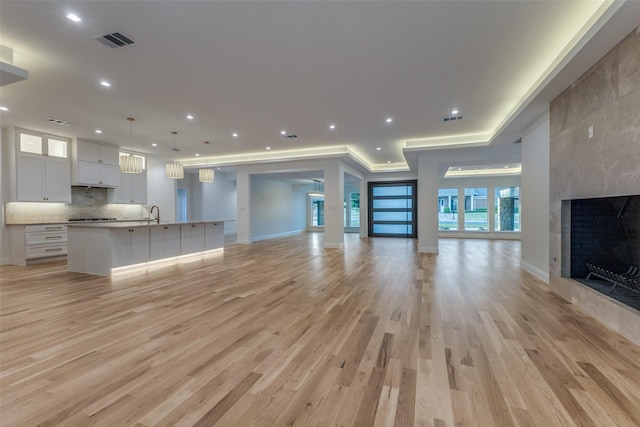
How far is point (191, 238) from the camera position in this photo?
7.14 m

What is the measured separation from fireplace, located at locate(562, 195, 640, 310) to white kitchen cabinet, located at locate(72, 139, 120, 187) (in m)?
10.4

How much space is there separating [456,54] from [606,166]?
2071 mm

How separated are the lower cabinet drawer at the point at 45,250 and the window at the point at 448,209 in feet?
42.6

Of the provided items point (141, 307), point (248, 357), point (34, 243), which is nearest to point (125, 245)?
point (141, 307)

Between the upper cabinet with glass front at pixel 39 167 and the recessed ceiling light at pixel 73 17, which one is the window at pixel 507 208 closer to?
the recessed ceiling light at pixel 73 17

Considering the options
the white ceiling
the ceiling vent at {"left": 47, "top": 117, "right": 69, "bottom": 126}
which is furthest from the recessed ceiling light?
the ceiling vent at {"left": 47, "top": 117, "right": 69, "bottom": 126}

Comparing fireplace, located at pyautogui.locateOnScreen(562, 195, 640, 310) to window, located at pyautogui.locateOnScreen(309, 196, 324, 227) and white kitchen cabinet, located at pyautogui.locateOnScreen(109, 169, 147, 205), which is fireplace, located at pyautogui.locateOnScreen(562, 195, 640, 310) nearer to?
white kitchen cabinet, located at pyautogui.locateOnScreen(109, 169, 147, 205)

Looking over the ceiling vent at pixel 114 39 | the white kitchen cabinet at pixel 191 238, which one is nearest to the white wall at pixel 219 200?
the white kitchen cabinet at pixel 191 238

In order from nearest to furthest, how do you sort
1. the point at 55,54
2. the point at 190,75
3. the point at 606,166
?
the point at 606,166 → the point at 55,54 → the point at 190,75

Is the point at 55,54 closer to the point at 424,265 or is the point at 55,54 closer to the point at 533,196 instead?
the point at 424,265

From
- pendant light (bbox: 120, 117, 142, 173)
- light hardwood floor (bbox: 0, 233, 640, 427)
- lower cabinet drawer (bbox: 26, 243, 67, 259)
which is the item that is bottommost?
light hardwood floor (bbox: 0, 233, 640, 427)

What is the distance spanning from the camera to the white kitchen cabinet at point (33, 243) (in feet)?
21.0

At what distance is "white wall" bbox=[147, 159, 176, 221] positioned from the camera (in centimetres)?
1098

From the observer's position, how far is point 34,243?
21.3ft
